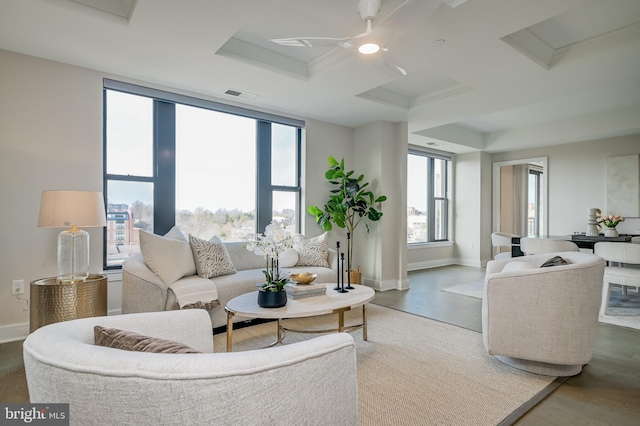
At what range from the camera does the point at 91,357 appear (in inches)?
27.5

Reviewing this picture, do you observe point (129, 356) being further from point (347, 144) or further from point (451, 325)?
point (347, 144)

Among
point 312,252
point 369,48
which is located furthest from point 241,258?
point 369,48

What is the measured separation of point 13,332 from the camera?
3002mm

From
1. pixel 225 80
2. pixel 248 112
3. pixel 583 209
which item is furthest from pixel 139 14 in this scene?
pixel 583 209

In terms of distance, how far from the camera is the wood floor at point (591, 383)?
191 centimetres

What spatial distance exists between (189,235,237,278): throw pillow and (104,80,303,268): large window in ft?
0.92

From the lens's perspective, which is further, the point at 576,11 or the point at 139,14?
the point at 576,11

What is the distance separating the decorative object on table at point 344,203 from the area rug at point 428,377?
180 cm

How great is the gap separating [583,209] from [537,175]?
343 centimetres

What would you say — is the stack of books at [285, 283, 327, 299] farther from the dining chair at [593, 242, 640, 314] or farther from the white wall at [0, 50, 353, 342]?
the dining chair at [593, 242, 640, 314]

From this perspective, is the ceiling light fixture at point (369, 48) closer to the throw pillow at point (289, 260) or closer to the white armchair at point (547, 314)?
the white armchair at point (547, 314)

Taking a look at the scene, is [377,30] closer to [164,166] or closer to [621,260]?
[164,166]

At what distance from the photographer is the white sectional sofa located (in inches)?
111

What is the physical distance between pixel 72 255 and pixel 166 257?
715 mm
